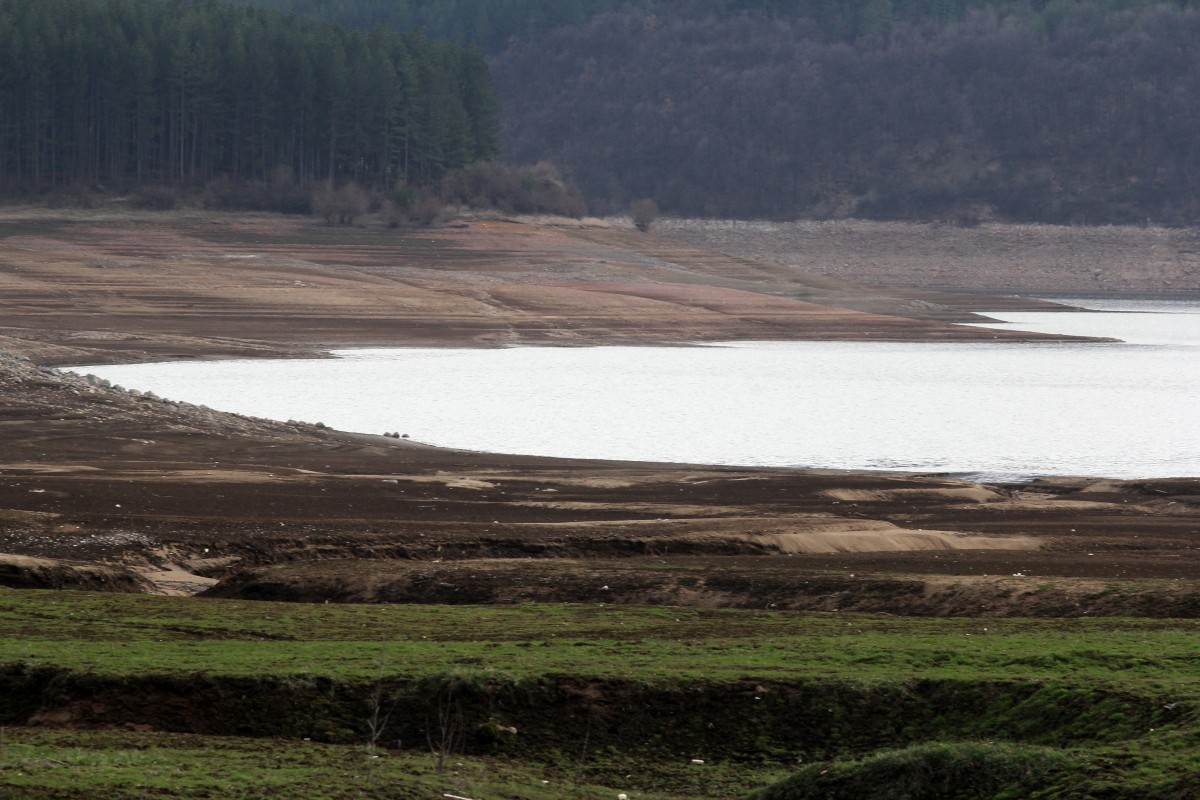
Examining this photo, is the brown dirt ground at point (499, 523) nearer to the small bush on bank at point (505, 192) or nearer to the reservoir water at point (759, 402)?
the reservoir water at point (759, 402)

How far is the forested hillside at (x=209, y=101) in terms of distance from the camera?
93.7 meters

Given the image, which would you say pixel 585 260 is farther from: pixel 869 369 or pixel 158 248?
pixel 869 369

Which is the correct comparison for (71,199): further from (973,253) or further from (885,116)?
(885,116)

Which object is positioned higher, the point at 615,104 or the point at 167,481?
the point at 615,104

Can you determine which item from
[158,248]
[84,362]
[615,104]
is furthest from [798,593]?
[615,104]

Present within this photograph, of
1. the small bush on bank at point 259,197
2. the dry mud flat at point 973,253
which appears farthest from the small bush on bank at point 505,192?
the dry mud flat at point 973,253

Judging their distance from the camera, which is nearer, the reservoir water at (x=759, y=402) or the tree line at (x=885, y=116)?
the reservoir water at (x=759, y=402)

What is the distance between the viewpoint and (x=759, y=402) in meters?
42.1

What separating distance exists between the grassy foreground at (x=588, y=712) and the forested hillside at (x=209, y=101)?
274 ft

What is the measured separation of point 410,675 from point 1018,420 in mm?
30139

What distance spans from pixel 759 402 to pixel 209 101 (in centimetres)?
6441

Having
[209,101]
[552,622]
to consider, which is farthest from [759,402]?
[209,101]

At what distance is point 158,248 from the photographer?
74.9 meters

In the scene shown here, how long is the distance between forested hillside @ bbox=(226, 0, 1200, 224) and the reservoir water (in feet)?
267
